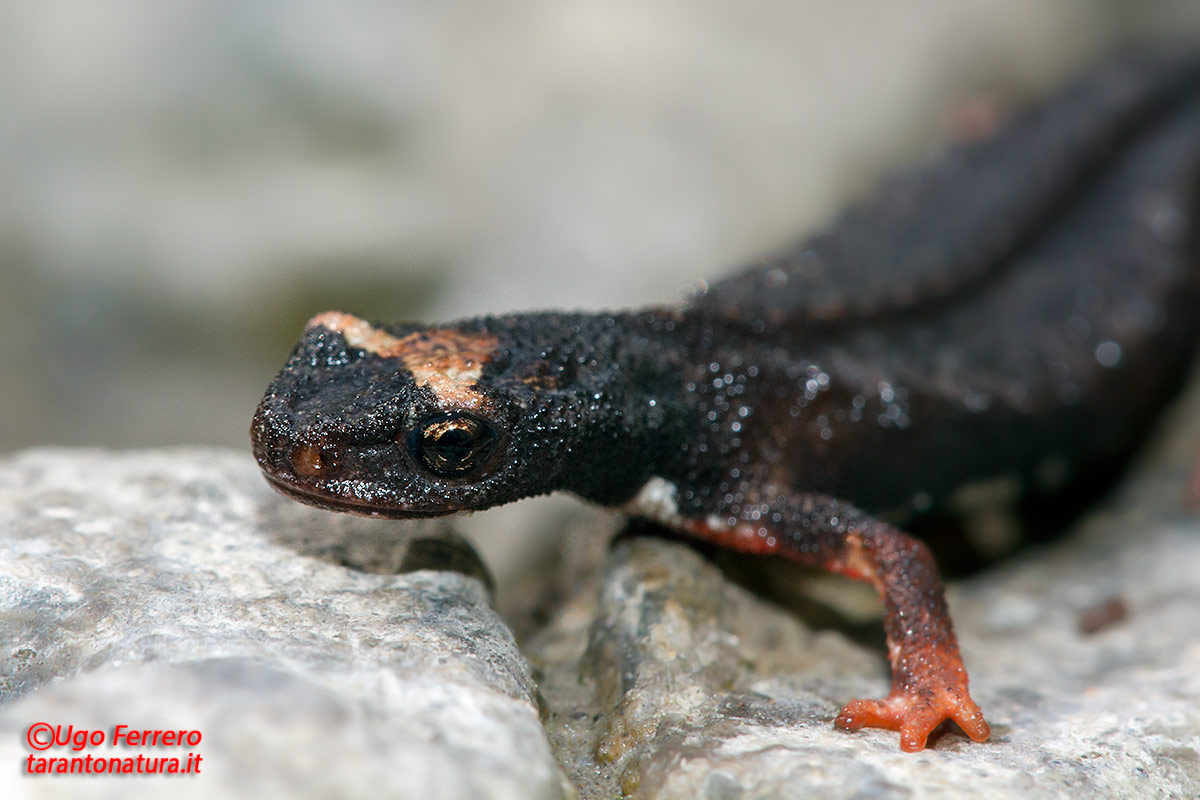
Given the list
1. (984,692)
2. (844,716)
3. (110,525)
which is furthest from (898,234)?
(110,525)

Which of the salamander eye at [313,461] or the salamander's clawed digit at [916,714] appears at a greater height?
the salamander eye at [313,461]

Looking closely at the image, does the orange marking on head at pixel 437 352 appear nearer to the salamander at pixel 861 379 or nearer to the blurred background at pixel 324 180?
the salamander at pixel 861 379

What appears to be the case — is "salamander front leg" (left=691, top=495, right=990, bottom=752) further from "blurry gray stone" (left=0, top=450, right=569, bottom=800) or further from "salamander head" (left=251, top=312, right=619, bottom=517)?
"blurry gray stone" (left=0, top=450, right=569, bottom=800)

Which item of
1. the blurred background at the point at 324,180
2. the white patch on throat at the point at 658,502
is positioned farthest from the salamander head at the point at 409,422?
the blurred background at the point at 324,180

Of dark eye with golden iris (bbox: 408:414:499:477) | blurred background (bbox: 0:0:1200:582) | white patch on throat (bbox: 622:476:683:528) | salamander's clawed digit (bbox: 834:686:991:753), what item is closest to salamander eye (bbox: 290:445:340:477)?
dark eye with golden iris (bbox: 408:414:499:477)

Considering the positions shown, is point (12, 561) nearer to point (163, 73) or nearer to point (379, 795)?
point (379, 795)

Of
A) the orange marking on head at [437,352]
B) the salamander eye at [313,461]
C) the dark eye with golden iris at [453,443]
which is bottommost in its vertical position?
the salamander eye at [313,461]

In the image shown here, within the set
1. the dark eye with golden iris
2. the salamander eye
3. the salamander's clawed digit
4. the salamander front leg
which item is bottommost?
the salamander's clawed digit
